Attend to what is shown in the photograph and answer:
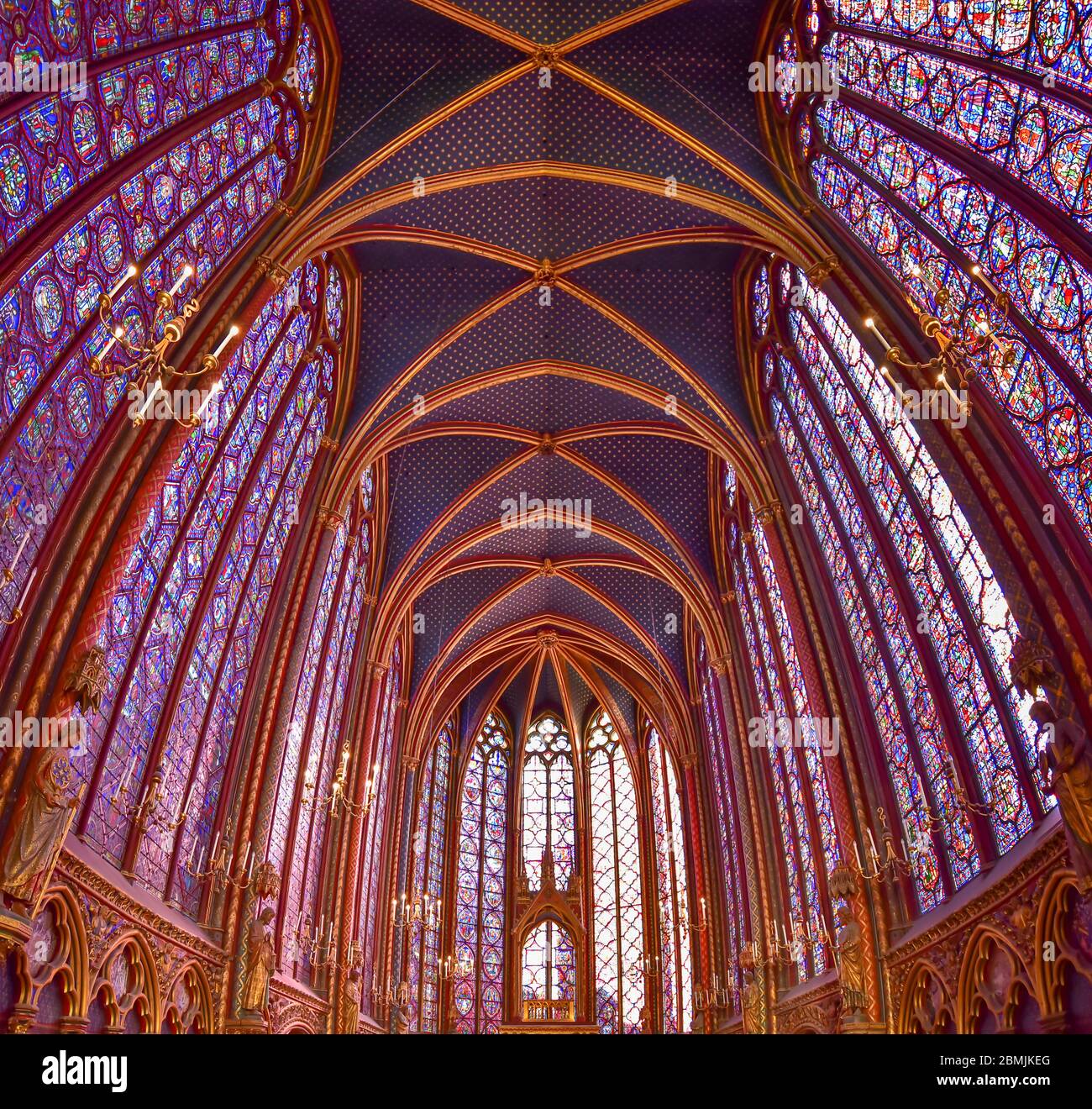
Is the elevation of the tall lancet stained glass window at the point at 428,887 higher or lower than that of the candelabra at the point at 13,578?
lower

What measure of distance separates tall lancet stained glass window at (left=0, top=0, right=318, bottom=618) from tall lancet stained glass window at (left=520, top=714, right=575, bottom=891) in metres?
25.8

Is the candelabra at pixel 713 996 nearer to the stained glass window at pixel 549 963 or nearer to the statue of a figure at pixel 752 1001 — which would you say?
the statue of a figure at pixel 752 1001

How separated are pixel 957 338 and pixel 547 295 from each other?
1174 cm

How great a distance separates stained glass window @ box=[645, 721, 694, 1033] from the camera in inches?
1170

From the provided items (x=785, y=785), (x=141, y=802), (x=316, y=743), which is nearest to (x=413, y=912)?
(x=316, y=743)

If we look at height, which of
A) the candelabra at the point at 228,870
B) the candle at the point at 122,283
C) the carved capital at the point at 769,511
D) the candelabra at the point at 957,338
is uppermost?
the carved capital at the point at 769,511

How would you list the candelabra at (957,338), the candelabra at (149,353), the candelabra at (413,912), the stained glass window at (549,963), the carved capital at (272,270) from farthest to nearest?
the stained glass window at (549,963) < the candelabra at (413,912) < the carved capital at (272,270) < the candelabra at (957,338) < the candelabra at (149,353)

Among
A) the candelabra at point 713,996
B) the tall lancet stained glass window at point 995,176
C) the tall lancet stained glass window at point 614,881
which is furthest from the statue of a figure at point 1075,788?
the tall lancet stained glass window at point 614,881

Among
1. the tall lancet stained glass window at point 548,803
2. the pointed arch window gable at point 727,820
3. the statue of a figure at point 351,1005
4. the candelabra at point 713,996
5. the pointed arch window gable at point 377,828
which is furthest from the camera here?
the tall lancet stained glass window at point 548,803

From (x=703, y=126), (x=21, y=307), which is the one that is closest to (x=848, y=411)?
(x=703, y=126)

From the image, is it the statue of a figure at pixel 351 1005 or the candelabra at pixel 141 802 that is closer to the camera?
the candelabra at pixel 141 802

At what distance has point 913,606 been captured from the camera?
47.6ft

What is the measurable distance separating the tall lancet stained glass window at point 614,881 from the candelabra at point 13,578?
26047 millimetres

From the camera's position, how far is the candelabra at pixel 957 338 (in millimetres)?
10039
